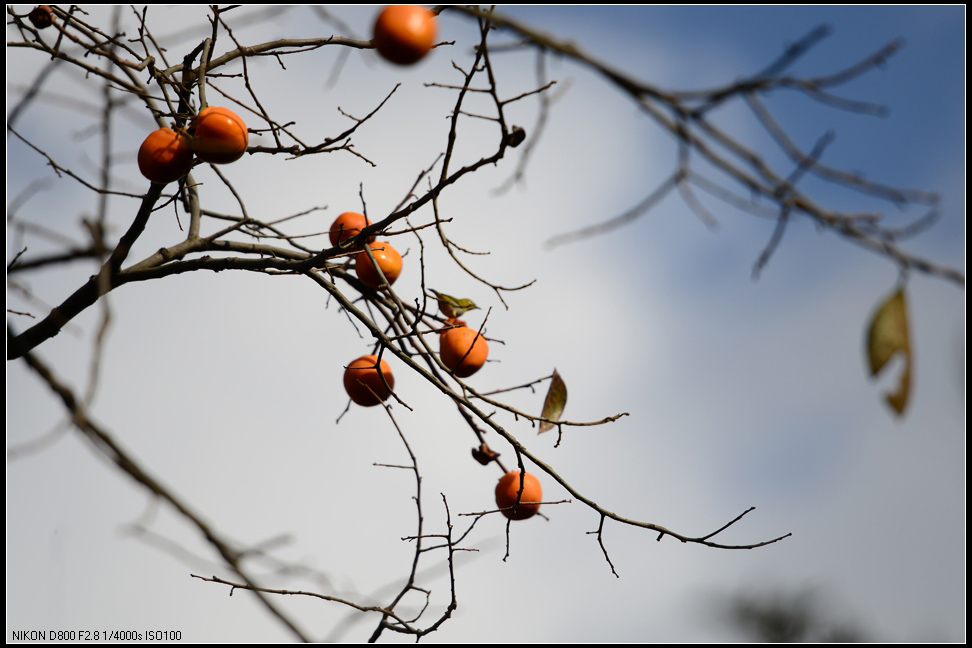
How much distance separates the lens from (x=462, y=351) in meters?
2.24

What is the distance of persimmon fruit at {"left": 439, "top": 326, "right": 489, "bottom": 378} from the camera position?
2.25 metres

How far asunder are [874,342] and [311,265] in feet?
4.34

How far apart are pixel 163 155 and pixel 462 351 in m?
1.01

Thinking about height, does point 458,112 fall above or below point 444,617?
above

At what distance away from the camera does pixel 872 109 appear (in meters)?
1.14

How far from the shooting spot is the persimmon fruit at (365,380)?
233 cm

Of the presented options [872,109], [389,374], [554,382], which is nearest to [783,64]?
[872,109]

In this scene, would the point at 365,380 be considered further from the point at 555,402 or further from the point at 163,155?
the point at 163,155

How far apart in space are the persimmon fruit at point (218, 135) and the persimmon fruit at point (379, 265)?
0.49 metres

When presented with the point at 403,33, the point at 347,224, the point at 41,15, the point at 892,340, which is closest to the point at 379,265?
the point at 347,224

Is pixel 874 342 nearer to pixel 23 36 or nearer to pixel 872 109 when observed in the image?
pixel 872 109

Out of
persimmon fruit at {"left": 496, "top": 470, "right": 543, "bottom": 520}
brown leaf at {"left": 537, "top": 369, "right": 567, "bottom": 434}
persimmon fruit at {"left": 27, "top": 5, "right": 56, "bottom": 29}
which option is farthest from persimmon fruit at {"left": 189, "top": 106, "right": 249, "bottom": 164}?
persimmon fruit at {"left": 496, "top": 470, "right": 543, "bottom": 520}

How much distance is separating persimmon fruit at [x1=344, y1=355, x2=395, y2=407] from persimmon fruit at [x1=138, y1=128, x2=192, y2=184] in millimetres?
827

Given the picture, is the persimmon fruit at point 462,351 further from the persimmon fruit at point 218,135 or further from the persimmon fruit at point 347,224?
the persimmon fruit at point 218,135
